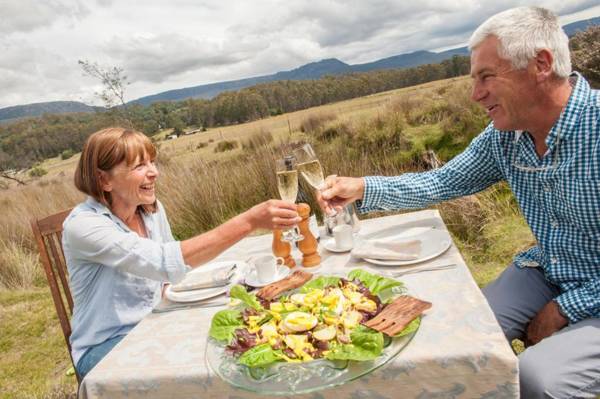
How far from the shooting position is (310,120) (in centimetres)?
1524

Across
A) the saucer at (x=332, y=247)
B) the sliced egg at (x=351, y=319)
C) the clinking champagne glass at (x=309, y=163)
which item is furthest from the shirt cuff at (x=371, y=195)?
the sliced egg at (x=351, y=319)

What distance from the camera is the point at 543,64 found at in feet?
→ 5.89

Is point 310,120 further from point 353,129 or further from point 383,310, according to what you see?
point 383,310

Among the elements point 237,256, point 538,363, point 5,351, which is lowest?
point 5,351

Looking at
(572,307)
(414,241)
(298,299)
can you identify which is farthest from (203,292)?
(572,307)

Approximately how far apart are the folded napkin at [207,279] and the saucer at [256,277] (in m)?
0.08

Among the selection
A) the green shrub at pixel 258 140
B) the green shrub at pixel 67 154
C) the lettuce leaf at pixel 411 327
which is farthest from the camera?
the green shrub at pixel 67 154

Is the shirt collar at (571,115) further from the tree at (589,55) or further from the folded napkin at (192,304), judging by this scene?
the tree at (589,55)

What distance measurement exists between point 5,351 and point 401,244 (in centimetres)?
430

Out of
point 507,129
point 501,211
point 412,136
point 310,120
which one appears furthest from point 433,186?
point 310,120

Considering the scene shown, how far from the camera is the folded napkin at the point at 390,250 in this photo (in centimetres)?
167

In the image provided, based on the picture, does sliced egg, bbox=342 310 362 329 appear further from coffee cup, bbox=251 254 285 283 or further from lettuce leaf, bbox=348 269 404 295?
coffee cup, bbox=251 254 285 283

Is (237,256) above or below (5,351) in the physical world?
above

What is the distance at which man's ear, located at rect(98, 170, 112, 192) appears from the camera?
213 cm
